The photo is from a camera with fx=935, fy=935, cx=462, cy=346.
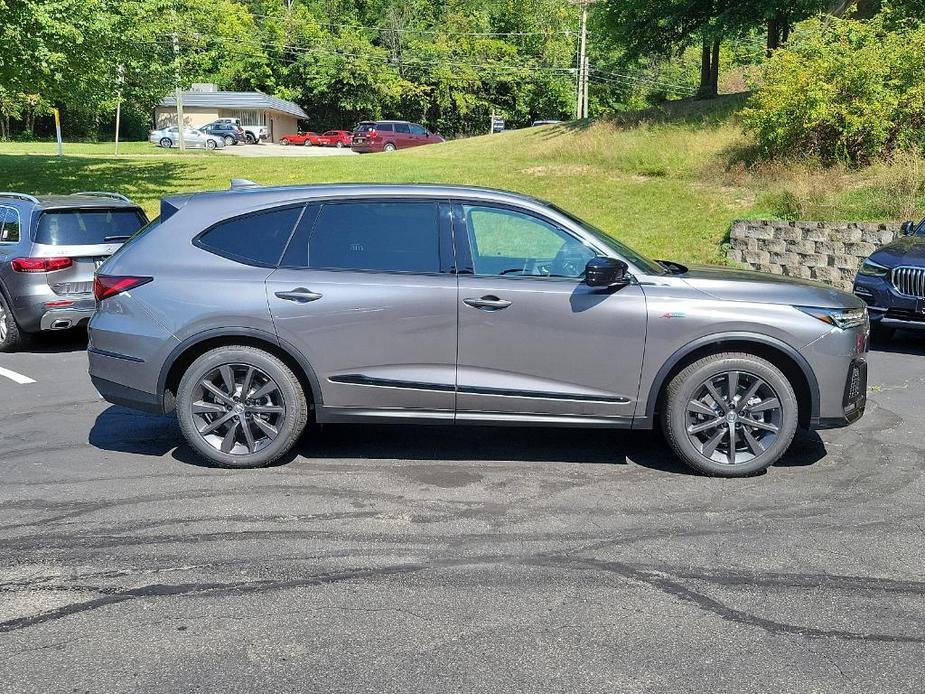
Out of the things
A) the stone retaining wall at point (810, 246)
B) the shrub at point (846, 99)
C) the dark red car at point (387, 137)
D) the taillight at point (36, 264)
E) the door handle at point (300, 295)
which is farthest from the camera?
the dark red car at point (387, 137)

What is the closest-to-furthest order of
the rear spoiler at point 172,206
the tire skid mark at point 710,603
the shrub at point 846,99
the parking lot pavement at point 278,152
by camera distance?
the tire skid mark at point 710,603
the rear spoiler at point 172,206
the shrub at point 846,99
the parking lot pavement at point 278,152

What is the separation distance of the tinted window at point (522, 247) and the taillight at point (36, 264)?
19.3ft

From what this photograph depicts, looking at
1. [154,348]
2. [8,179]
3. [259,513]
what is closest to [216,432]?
[154,348]

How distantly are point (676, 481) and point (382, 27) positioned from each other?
85.2m

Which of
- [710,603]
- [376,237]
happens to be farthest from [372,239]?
[710,603]

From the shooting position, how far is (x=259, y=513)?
5145mm

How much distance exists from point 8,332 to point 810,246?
457 inches

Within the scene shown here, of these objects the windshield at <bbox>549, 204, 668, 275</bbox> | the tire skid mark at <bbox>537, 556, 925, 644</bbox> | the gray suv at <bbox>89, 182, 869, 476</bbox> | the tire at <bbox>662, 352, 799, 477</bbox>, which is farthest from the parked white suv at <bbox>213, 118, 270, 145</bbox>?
the tire skid mark at <bbox>537, 556, 925, 644</bbox>

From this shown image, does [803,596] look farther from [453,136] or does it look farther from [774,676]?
[453,136]

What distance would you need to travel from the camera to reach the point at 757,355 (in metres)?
5.80

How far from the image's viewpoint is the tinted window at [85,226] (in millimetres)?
10021

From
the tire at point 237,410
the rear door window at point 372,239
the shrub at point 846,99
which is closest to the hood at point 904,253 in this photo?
the rear door window at point 372,239

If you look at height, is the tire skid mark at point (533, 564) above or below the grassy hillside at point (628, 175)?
below

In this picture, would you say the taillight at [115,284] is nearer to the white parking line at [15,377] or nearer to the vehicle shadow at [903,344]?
the white parking line at [15,377]
